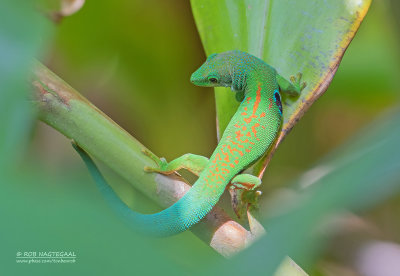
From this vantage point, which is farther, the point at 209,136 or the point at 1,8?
the point at 209,136

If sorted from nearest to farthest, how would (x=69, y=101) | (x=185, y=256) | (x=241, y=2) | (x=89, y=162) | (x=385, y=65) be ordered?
1. (x=185, y=256)
2. (x=69, y=101)
3. (x=89, y=162)
4. (x=241, y=2)
5. (x=385, y=65)

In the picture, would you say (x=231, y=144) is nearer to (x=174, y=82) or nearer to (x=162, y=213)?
(x=162, y=213)

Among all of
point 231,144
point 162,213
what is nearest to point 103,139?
point 162,213

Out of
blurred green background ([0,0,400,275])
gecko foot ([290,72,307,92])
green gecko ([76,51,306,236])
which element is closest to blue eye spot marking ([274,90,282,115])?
green gecko ([76,51,306,236])

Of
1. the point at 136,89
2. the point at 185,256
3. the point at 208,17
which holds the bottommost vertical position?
the point at 185,256

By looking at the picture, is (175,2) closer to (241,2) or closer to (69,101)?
(241,2)

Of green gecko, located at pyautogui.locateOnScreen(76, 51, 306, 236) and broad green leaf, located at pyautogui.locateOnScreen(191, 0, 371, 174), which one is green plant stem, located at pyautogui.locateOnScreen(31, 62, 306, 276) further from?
broad green leaf, located at pyautogui.locateOnScreen(191, 0, 371, 174)

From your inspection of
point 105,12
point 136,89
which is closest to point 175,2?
point 105,12
